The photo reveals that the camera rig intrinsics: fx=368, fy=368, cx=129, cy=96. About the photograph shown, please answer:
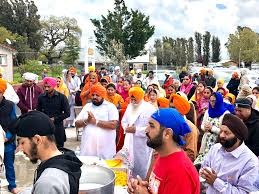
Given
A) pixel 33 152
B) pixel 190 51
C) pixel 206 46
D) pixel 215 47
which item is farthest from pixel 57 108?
pixel 215 47

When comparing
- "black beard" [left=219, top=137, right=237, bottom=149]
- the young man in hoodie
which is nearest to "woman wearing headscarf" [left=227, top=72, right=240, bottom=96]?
"black beard" [left=219, top=137, right=237, bottom=149]

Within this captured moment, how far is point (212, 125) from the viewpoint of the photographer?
4.86 m

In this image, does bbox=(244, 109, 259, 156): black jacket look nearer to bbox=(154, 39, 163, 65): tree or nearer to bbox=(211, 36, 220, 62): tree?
bbox=(154, 39, 163, 65): tree

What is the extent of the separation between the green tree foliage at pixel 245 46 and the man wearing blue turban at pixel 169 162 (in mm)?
59930

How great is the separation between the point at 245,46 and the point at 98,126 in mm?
60096

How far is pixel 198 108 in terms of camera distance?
284 inches

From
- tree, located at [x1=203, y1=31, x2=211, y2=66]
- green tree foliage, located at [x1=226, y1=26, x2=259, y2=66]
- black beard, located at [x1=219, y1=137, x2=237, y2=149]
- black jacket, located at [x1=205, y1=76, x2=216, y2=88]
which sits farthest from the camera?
tree, located at [x1=203, y1=31, x2=211, y2=66]

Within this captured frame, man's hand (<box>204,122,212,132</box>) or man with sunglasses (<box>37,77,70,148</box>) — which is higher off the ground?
man with sunglasses (<box>37,77,70,148</box>)

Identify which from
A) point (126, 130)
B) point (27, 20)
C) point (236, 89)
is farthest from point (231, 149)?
point (27, 20)

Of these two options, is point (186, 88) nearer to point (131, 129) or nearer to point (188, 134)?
point (131, 129)

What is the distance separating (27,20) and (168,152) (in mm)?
64224

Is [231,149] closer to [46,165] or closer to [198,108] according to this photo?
[46,165]

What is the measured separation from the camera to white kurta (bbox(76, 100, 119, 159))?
4887mm

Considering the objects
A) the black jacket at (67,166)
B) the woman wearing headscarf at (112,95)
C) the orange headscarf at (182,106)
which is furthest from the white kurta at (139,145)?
the black jacket at (67,166)
